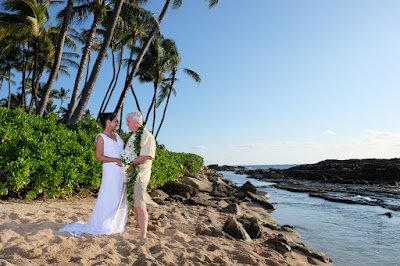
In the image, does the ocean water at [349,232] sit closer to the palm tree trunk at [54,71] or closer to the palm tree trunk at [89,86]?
the palm tree trunk at [89,86]

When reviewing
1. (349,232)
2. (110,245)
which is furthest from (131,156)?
(349,232)

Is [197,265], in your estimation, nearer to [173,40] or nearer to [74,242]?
[74,242]

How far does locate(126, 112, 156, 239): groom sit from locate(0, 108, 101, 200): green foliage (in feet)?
8.57

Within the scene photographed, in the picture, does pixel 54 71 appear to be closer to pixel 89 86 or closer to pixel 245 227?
pixel 89 86

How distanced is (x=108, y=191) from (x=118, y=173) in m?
0.33

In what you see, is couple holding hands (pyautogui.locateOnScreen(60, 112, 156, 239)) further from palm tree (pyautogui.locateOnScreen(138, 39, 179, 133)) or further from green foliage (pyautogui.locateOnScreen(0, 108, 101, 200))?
palm tree (pyautogui.locateOnScreen(138, 39, 179, 133))

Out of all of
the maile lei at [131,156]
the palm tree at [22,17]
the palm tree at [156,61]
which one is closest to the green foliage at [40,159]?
the maile lei at [131,156]

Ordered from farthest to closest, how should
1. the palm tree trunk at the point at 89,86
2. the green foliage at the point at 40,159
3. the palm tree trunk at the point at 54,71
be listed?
the palm tree trunk at the point at 54,71 < the palm tree trunk at the point at 89,86 < the green foliage at the point at 40,159

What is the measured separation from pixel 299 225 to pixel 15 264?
796 centimetres

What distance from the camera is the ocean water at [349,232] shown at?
19.0 feet

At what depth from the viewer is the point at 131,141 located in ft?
13.1

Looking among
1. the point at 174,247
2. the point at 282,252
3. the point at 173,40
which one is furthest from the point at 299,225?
the point at 173,40

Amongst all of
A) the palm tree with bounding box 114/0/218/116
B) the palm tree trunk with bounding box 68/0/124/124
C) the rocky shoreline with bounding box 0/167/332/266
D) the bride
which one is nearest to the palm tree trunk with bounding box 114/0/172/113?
the palm tree with bounding box 114/0/218/116

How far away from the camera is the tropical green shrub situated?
5020 millimetres
